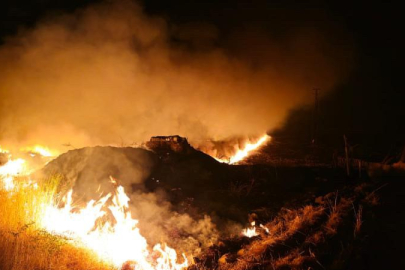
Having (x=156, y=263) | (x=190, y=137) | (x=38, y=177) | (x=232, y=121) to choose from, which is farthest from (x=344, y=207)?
(x=232, y=121)

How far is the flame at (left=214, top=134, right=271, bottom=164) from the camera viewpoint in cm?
1150

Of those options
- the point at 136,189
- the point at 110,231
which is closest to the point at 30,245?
the point at 110,231

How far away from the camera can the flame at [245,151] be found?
11.5 m

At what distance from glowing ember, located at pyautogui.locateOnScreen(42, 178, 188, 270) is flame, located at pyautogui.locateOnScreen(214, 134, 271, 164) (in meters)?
5.81

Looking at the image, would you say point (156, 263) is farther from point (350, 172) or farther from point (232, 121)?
point (232, 121)

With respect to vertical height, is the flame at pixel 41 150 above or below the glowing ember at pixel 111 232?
above

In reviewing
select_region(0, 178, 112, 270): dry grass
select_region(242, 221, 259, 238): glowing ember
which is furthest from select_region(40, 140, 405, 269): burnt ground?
select_region(0, 178, 112, 270): dry grass

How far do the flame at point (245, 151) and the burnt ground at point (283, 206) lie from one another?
3471 mm

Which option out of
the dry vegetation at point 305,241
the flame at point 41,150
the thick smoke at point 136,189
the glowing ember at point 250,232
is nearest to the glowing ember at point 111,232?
the thick smoke at point 136,189

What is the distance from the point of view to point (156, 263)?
4.26 m

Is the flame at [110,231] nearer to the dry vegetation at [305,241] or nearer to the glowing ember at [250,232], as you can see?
the dry vegetation at [305,241]

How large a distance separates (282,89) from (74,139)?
1543 centimetres

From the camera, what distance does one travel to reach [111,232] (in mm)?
4785

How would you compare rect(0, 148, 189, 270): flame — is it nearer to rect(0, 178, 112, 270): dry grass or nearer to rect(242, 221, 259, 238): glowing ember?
rect(0, 178, 112, 270): dry grass
